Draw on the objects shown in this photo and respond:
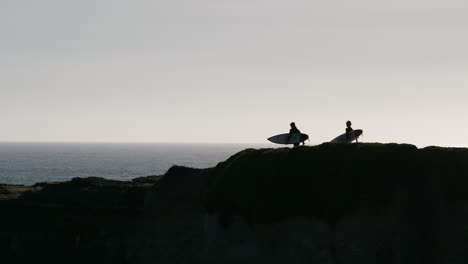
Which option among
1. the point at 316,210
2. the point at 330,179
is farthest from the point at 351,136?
the point at 316,210

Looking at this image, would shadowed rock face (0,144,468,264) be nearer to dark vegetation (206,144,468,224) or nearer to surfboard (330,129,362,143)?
dark vegetation (206,144,468,224)

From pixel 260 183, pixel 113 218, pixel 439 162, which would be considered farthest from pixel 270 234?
pixel 113 218

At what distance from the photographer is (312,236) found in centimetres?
2831

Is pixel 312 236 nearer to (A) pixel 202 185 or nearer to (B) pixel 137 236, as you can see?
(A) pixel 202 185

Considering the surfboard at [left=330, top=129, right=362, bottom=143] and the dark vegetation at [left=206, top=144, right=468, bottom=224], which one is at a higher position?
the surfboard at [left=330, top=129, right=362, bottom=143]

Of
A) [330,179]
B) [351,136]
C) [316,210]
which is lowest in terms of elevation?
[316,210]

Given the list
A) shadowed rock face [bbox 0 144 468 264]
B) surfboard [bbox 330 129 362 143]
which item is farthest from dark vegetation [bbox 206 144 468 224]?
surfboard [bbox 330 129 362 143]

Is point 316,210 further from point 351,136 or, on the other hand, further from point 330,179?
point 351,136

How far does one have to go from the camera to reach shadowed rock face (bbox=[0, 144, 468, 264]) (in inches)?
1012

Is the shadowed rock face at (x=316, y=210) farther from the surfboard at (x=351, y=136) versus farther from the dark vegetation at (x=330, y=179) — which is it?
the surfboard at (x=351, y=136)

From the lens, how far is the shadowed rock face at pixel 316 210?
25703 millimetres

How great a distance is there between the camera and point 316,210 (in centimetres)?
2839

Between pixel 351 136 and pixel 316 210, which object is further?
pixel 351 136

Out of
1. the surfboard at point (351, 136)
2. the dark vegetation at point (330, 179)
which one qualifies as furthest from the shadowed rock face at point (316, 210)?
the surfboard at point (351, 136)
